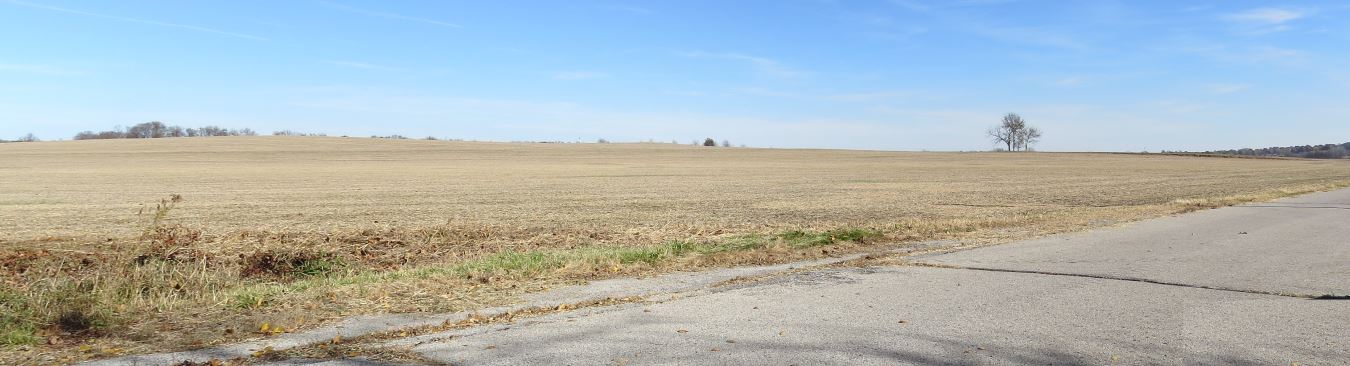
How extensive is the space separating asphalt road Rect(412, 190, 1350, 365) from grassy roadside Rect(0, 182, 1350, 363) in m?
1.64

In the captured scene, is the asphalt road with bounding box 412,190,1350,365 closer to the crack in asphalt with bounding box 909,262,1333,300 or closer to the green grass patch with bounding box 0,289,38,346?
the crack in asphalt with bounding box 909,262,1333,300

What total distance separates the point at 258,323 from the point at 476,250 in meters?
6.44

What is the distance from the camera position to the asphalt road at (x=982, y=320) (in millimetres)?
5730

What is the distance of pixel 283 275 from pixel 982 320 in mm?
8468

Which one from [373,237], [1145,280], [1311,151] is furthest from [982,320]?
[1311,151]

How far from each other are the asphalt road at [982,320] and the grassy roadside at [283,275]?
64.7 inches

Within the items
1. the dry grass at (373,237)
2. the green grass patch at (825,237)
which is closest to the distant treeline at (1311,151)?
the dry grass at (373,237)

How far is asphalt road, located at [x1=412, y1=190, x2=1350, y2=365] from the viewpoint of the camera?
226 inches

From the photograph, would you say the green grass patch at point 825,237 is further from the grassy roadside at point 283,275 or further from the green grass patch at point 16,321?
the green grass patch at point 16,321

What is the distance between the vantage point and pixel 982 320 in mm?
6910

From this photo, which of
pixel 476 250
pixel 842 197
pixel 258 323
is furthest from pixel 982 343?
pixel 842 197

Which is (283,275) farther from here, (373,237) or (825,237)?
(825,237)

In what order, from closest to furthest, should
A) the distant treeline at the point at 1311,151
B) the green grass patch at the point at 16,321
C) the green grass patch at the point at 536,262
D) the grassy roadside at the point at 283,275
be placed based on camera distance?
the green grass patch at the point at 16,321
the grassy roadside at the point at 283,275
the green grass patch at the point at 536,262
the distant treeline at the point at 1311,151

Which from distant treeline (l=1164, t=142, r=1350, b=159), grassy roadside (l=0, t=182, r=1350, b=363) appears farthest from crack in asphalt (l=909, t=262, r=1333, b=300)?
distant treeline (l=1164, t=142, r=1350, b=159)
